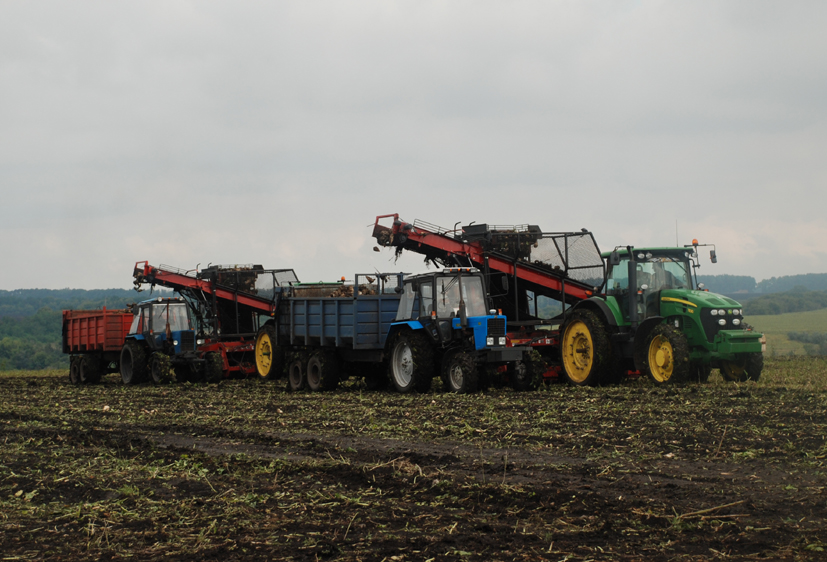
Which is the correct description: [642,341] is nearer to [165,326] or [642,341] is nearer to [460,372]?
[460,372]

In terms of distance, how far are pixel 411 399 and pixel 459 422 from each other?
332cm

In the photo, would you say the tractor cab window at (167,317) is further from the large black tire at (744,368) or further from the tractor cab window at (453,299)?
the large black tire at (744,368)

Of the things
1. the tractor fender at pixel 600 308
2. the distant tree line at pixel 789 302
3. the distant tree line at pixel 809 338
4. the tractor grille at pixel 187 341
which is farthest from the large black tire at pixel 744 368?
the distant tree line at pixel 789 302

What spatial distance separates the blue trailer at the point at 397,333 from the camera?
47.0 feet

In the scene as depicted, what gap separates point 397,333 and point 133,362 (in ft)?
28.2

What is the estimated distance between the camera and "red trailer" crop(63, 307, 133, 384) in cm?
2275

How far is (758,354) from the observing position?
14.1 metres

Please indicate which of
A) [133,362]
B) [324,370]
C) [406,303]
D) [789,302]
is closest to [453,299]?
[406,303]

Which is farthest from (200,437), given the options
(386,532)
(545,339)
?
(545,339)

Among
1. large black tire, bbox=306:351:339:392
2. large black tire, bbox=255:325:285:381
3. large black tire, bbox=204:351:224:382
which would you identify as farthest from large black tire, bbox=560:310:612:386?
large black tire, bbox=204:351:224:382

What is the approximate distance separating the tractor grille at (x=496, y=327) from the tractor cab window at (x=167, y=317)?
1018 cm

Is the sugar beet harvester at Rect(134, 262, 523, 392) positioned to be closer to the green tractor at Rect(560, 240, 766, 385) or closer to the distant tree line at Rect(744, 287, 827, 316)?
the green tractor at Rect(560, 240, 766, 385)

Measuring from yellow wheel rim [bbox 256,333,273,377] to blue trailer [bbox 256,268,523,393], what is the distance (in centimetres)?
145

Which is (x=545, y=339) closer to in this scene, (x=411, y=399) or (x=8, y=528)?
(x=411, y=399)
